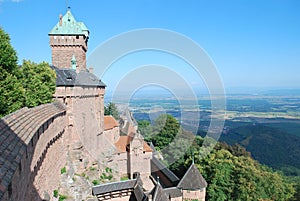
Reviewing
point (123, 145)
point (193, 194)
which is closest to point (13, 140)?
point (193, 194)

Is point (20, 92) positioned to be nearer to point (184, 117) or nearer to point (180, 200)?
point (180, 200)

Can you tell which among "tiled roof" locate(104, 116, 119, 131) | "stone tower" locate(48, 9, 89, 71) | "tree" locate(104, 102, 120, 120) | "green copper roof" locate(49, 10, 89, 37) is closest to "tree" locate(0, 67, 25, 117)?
"stone tower" locate(48, 9, 89, 71)

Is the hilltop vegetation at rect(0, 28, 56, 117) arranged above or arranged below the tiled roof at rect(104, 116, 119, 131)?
above

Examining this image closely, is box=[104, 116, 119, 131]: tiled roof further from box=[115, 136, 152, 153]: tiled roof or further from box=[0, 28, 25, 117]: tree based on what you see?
box=[0, 28, 25, 117]: tree

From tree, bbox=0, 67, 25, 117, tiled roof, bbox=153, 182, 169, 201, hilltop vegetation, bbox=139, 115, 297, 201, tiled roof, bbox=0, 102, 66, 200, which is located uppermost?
tree, bbox=0, 67, 25, 117

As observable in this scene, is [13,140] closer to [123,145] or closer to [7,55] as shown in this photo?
[7,55]

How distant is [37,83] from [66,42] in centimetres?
1053

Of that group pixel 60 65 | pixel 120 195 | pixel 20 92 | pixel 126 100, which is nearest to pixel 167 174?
pixel 120 195

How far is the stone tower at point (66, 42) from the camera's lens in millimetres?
25328

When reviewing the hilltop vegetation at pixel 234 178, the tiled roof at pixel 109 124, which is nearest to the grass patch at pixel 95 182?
the tiled roof at pixel 109 124

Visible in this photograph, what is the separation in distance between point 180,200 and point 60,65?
56.1 ft

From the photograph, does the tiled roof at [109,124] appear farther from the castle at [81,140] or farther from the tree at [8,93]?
the tree at [8,93]

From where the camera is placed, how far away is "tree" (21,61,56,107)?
15.9 metres

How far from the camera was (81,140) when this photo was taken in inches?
777
